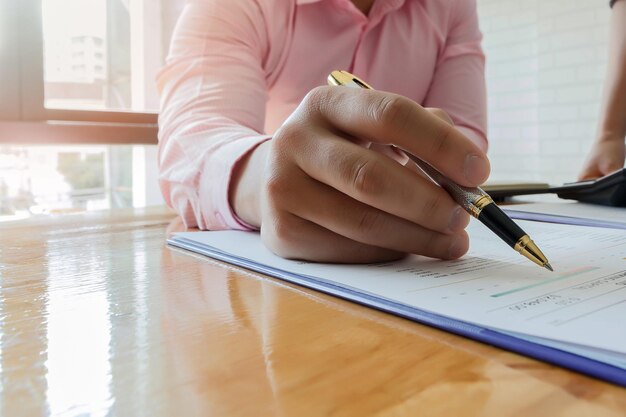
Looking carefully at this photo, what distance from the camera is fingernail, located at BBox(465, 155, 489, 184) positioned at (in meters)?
0.28

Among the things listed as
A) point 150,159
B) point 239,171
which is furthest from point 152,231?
point 150,159

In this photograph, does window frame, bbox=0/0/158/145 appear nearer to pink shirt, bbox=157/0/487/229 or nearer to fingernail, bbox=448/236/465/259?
pink shirt, bbox=157/0/487/229

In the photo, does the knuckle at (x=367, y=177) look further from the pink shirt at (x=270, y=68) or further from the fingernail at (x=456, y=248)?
the pink shirt at (x=270, y=68)

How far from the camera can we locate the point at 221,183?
495 mm

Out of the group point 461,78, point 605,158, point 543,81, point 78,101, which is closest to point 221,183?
point 461,78

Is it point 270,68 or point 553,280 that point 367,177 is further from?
point 270,68

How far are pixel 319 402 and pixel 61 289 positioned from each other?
211 millimetres

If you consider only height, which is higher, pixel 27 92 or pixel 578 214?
pixel 27 92

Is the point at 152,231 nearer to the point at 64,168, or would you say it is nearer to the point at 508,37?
the point at 64,168

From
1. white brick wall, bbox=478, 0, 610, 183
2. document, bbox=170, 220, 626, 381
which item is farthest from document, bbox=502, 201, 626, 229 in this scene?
white brick wall, bbox=478, 0, 610, 183

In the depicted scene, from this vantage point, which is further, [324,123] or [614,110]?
[614,110]

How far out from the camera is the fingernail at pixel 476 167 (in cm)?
28

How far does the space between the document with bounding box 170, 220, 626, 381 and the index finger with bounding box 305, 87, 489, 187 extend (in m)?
0.06

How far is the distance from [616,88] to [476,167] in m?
0.98
